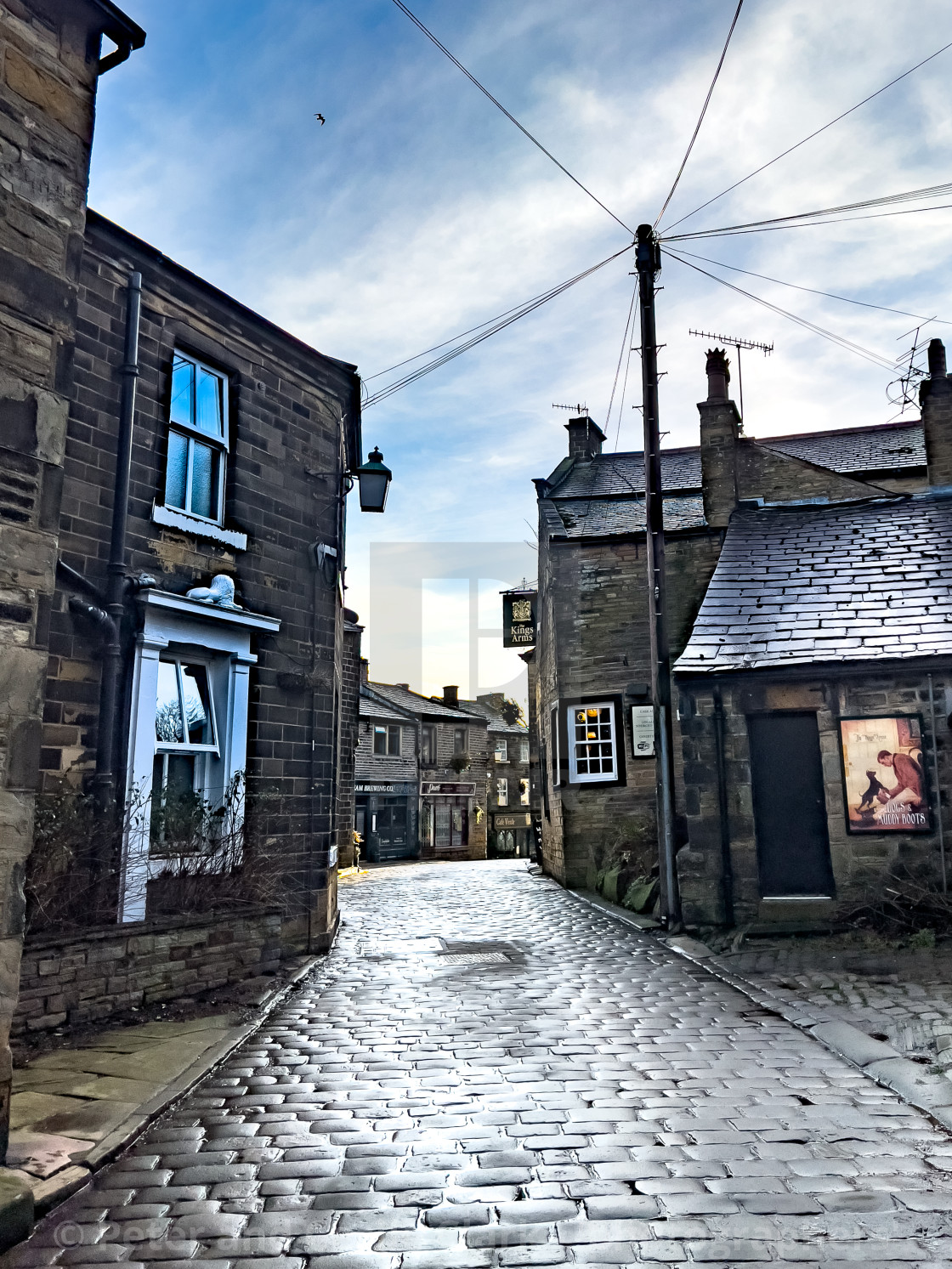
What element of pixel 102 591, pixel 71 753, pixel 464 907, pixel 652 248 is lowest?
pixel 464 907

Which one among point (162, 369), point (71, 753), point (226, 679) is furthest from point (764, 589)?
point (71, 753)

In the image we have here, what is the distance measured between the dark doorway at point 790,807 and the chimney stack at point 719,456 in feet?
20.7

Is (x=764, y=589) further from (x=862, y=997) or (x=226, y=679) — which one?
(x=226, y=679)

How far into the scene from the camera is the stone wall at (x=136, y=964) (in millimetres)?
6625

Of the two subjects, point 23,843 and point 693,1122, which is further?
point 693,1122

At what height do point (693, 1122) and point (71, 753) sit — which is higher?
point (71, 753)

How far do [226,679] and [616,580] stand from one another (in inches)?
436

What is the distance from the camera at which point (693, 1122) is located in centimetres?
482

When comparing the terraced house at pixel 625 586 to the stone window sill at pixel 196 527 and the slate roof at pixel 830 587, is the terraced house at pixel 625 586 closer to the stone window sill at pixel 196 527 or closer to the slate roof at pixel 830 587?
the slate roof at pixel 830 587

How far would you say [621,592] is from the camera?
19203mm

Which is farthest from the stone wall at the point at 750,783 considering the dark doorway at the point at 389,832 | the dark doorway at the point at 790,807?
the dark doorway at the point at 389,832

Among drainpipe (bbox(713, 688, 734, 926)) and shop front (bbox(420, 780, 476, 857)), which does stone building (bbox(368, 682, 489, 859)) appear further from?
drainpipe (bbox(713, 688, 734, 926))

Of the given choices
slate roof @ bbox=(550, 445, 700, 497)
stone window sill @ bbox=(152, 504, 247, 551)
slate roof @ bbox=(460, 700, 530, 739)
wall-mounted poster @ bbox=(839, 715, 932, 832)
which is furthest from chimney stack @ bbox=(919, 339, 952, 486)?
slate roof @ bbox=(460, 700, 530, 739)

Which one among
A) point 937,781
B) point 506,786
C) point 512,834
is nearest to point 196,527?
point 937,781
